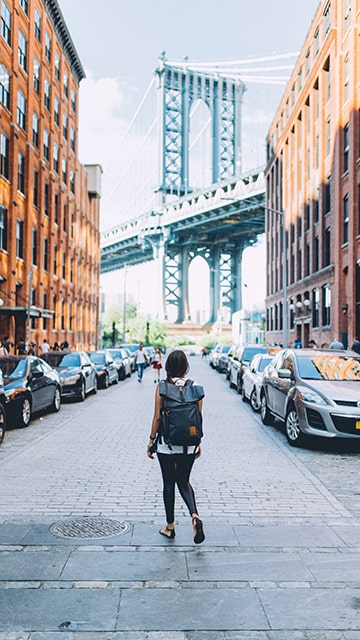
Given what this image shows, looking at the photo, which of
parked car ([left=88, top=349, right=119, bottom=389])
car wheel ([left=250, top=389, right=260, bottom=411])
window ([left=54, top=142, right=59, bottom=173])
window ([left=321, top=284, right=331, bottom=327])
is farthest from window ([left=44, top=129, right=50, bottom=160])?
car wheel ([left=250, top=389, right=260, bottom=411])

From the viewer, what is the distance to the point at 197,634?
3523 mm

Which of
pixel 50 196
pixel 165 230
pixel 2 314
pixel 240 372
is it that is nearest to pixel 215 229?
pixel 165 230

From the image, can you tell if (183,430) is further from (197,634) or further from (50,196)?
(50,196)

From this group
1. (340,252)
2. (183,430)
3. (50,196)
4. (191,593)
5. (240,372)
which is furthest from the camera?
(50,196)

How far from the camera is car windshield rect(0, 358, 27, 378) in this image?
40.8 ft

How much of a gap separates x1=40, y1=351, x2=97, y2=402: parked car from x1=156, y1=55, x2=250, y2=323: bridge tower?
7617cm

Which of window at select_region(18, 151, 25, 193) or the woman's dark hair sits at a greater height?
window at select_region(18, 151, 25, 193)

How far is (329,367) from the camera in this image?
11.0 meters

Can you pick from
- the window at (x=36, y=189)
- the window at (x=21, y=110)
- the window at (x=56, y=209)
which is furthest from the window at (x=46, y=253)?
the window at (x=21, y=110)

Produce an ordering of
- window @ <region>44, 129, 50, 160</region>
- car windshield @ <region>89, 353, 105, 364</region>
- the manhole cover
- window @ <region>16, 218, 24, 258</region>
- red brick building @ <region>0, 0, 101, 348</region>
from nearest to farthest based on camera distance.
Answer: the manhole cover < car windshield @ <region>89, 353, 105, 364</region> < red brick building @ <region>0, 0, 101, 348</region> < window @ <region>16, 218, 24, 258</region> < window @ <region>44, 129, 50, 160</region>

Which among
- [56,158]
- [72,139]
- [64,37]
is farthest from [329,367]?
[72,139]

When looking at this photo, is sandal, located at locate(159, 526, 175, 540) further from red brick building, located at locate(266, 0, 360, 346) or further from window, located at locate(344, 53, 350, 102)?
Result: window, located at locate(344, 53, 350, 102)

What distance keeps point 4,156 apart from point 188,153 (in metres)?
72.1

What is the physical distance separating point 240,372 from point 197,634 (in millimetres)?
17342
